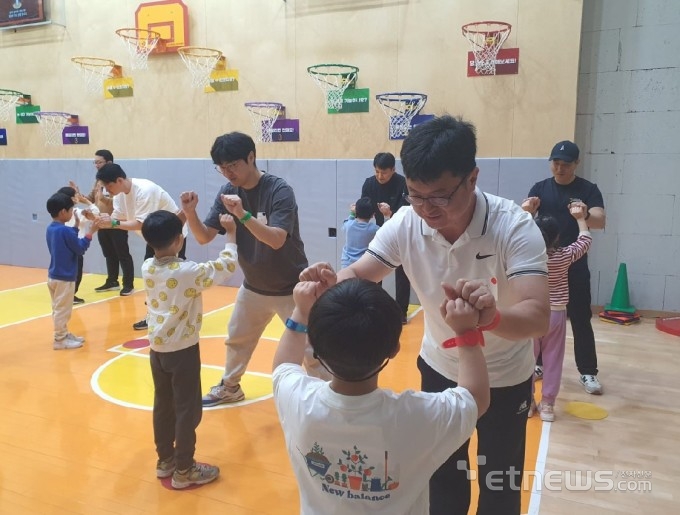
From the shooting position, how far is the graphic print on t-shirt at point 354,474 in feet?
4.18

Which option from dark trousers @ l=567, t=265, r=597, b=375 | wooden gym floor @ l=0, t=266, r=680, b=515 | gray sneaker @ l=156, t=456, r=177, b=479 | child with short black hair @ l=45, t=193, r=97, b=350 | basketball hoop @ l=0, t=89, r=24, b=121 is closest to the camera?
wooden gym floor @ l=0, t=266, r=680, b=515

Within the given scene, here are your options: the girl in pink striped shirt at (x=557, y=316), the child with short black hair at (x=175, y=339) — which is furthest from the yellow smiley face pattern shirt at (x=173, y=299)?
the girl in pink striped shirt at (x=557, y=316)

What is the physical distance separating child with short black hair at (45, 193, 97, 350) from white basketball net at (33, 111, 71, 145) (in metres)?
4.28

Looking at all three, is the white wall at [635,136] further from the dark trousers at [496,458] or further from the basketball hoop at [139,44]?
the basketball hoop at [139,44]

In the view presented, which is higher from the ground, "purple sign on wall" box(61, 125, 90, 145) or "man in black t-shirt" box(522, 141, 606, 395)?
"purple sign on wall" box(61, 125, 90, 145)

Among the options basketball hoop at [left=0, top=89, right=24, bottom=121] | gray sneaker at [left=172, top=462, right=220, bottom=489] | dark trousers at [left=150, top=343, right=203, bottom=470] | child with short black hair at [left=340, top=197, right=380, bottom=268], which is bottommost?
gray sneaker at [left=172, top=462, right=220, bottom=489]

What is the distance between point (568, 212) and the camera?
13.1 feet

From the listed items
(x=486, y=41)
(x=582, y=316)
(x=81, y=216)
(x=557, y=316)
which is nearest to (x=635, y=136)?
(x=486, y=41)

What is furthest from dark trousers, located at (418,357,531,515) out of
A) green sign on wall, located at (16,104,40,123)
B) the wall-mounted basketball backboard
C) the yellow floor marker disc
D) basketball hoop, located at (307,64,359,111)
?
green sign on wall, located at (16,104,40,123)

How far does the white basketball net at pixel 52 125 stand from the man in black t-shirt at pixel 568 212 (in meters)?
7.73

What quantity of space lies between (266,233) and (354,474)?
6.75 ft

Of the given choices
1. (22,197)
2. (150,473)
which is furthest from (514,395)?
(22,197)

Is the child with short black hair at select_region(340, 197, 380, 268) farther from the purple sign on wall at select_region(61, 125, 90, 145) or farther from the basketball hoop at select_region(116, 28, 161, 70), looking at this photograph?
the purple sign on wall at select_region(61, 125, 90, 145)

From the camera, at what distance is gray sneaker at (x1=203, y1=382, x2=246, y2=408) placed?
3926 millimetres
